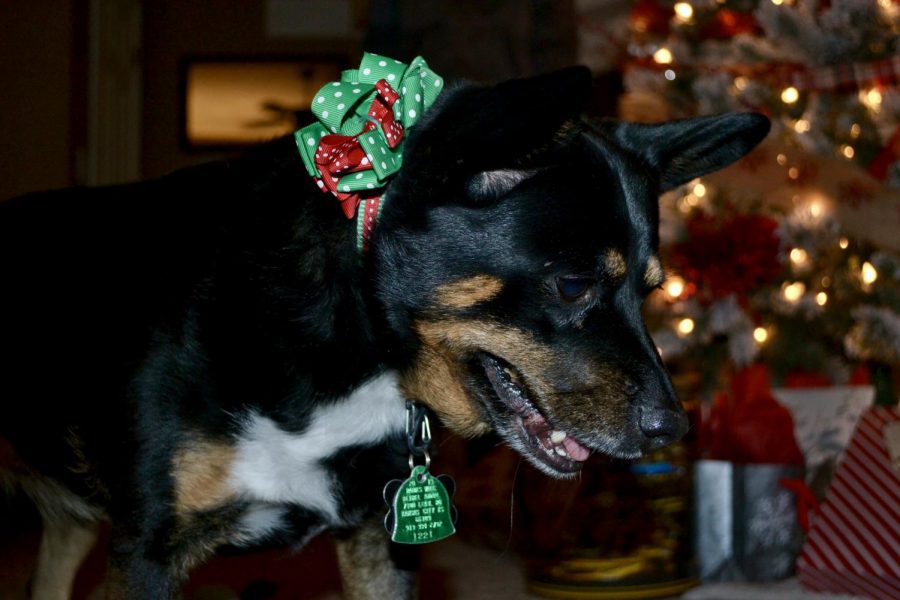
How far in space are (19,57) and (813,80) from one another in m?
2.90

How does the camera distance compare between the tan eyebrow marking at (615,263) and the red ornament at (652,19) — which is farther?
the red ornament at (652,19)

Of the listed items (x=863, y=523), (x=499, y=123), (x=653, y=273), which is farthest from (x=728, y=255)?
(x=499, y=123)

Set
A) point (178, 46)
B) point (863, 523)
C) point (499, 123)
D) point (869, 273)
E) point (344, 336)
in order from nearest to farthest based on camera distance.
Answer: point (499, 123) < point (344, 336) < point (863, 523) < point (869, 273) < point (178, 46)

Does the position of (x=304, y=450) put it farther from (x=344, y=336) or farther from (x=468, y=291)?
(x=468, y=291)

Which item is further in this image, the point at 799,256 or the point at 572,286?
the point at 799,256

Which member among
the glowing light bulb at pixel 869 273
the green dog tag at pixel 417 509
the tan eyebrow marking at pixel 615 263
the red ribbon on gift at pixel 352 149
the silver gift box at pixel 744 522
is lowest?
the silver gift box at pixel 744 522

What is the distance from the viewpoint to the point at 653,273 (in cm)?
161

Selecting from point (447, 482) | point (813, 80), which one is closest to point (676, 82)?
point (813, 80)

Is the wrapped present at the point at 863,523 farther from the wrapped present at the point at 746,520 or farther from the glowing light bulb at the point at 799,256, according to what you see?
the glowing light bulb at the point at 799,256

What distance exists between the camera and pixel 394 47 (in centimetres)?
314

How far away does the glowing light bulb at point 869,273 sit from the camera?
316 cm

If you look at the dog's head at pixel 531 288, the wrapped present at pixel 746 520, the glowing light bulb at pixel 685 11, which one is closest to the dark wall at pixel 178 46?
the glowing light bulb at pixel 685 11

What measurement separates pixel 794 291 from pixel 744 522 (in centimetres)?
91

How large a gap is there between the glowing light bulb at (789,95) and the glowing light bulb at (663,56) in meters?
0.35
